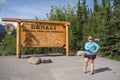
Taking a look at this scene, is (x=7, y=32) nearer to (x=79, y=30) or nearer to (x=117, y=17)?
(x=79, y=30)

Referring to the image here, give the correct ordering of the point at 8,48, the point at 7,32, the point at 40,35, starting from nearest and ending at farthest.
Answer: the point at 40,35
the point at 8,48
the point at 7,32

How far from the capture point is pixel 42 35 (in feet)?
51.9

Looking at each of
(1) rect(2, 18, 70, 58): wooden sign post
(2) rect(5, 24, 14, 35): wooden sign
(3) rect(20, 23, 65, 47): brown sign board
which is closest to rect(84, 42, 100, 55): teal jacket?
(1) rect(2, 18, 70, 58): wooden sign post

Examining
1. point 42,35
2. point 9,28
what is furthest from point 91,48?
point 9,28

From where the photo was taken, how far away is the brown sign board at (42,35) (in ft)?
50.1

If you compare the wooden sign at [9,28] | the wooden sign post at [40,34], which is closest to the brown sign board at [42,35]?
the wooden sign post at [40,34]

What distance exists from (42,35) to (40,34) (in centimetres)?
14

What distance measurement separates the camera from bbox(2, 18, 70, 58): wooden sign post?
1503cm

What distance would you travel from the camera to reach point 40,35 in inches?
621

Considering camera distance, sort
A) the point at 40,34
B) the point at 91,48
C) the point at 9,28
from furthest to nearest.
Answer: the point at 9,28, the point at 40,34, the point at 91,48

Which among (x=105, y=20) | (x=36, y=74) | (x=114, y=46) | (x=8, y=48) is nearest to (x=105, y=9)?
(x=105, y=20)

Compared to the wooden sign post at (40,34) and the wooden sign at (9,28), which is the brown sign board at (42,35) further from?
the wooden sign at (9,28)

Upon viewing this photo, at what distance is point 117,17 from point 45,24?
518cm

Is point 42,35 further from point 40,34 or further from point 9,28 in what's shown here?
point 9,28
